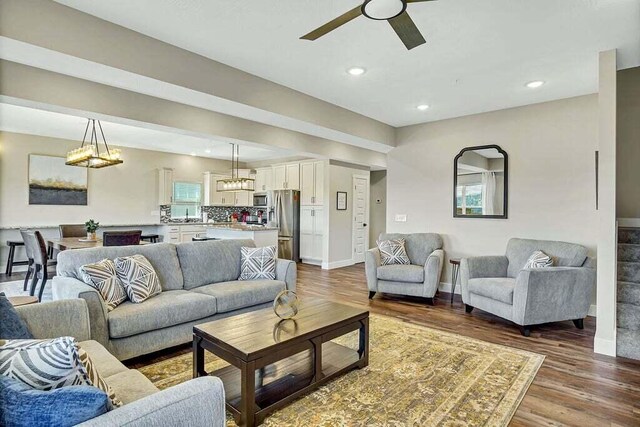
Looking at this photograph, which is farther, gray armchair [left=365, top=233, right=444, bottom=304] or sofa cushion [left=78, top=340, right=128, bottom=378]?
gray armchair [left=365, top=233, right=444, bottom=304]

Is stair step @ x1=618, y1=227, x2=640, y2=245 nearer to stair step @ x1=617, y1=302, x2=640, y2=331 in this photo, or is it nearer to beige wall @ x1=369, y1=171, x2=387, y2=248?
stair step @ x1=617, y1=302, x2=640, y2=331

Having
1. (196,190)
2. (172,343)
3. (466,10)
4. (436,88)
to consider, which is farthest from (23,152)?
(466,10)

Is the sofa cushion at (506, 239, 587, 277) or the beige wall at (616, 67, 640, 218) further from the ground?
the beige wall at (616, 67, 640, 218)

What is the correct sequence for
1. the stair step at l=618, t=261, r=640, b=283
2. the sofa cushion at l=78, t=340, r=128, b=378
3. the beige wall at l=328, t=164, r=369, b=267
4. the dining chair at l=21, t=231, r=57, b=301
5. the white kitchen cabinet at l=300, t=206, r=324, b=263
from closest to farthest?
1. the sofa cushion at l=78, t=340, r=128, b=378
2. the stair step at l=618, t=261, r=640, b=283
3. the dining chair at l=21, t=231, r=57, b=301
4. the beige wall at l=328, t=164, r=369, b=267
5. the white kitchen cabinet at l=300, t=206, r=324, b=263

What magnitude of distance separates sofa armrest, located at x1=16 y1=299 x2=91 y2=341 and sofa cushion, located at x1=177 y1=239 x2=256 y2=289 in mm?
1324

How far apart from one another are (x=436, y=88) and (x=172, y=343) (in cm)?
375

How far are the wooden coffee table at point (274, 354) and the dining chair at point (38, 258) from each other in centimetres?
337

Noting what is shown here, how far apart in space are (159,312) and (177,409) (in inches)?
71.3

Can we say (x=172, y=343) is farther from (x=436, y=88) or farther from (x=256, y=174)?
(x=256, y=174)

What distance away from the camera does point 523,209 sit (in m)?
4.54

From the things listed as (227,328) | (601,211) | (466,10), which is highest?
(466,10)

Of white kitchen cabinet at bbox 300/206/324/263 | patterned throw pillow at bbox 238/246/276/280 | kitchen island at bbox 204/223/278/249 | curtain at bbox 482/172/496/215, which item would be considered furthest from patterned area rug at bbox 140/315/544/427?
white kitchen cabinet at bbox 300/206/324/263

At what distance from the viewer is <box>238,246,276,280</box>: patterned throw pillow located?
12.6 ft

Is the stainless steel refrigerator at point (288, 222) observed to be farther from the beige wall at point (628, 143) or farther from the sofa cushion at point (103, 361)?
the sofa cushion at point (103, 361)
